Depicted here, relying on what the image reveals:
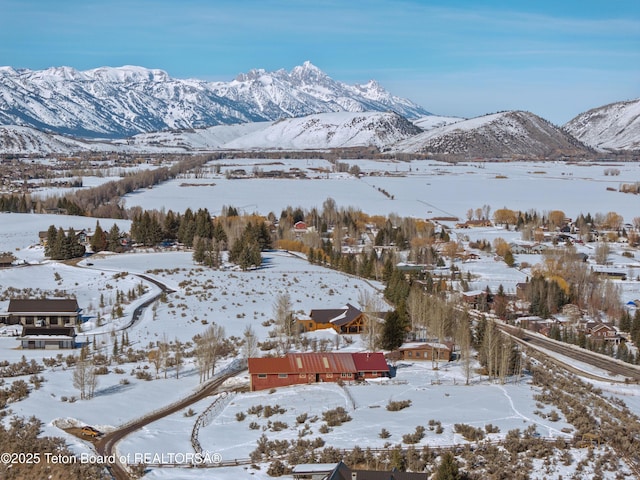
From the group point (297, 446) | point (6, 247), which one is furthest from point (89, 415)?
point (6, 247)

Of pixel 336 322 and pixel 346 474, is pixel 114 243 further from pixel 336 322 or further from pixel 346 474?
pixel 346 474

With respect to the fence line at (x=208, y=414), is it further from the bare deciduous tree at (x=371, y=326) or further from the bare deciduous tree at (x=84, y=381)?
the bare deciduous tree at (x=371, y=326)

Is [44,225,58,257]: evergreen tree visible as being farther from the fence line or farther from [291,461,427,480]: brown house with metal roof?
[291,461,427,480]: brown house with metal roof

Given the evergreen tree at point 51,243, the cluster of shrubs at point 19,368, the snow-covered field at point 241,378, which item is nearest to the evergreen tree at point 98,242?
the snow-covered field at point 241,378

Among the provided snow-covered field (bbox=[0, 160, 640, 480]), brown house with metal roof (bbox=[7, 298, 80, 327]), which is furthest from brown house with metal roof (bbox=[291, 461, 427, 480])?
brown house with metal roof (bbox=[7, 298, 80, 327])

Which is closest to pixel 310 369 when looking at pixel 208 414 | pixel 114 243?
pixel 208 414

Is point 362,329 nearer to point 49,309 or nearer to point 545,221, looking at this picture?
point 49,309

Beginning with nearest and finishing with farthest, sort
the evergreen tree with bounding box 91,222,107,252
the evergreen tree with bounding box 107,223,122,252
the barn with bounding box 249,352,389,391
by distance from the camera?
1. the barn with bounding box 249,352,389,391
2. the evergreen tree with bounding box 91,222,107,252
3. the evergreen tree with bounding box 107,223,122,252
